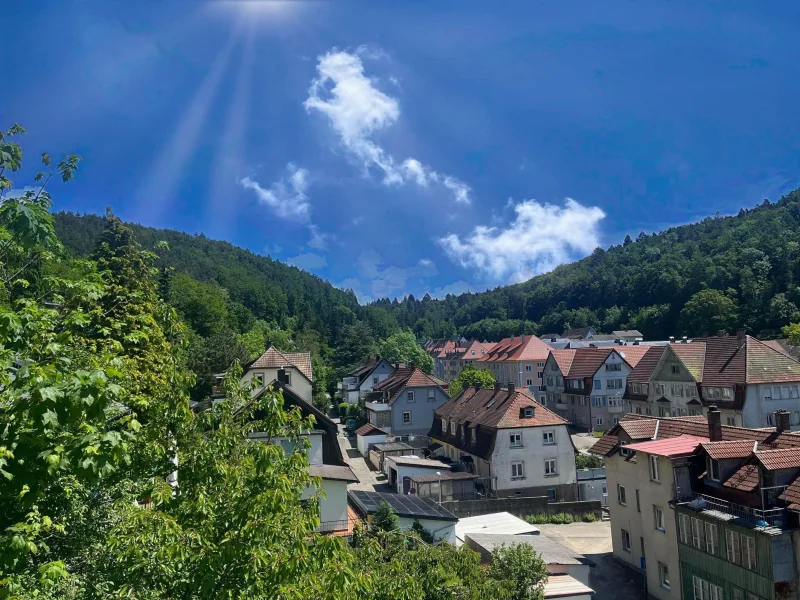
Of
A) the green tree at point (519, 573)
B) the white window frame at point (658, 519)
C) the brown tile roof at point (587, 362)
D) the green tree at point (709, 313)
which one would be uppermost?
the green tree at point (709, 313)

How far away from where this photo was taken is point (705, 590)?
22.5 meters

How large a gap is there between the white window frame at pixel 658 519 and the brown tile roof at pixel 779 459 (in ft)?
21.6

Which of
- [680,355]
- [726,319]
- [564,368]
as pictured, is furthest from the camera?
[726,319]

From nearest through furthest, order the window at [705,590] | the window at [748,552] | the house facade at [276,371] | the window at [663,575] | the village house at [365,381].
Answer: the window at [748,552] → the window at [705,590] → the window at [663,575] → the house facade at [276,371] → the village house at [365,381]

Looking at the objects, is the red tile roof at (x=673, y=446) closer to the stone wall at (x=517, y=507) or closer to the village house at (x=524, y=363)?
the stone wall at (x=517, y=507)

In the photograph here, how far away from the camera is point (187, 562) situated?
7.38 metres

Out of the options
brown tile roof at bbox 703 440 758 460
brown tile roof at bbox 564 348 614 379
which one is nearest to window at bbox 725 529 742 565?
brown tile roof at bbox 703 440 758 460

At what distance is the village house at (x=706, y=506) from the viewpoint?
63.9 ft

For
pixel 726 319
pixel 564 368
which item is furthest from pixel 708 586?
pixel 726 319

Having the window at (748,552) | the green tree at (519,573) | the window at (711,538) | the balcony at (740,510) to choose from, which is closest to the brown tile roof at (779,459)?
the balcony at (740,510)

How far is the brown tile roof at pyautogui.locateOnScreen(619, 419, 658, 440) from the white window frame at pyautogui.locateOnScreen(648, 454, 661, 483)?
9.57 ft

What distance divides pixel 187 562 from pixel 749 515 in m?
20.3

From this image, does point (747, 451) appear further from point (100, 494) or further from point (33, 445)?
point (33, 445)

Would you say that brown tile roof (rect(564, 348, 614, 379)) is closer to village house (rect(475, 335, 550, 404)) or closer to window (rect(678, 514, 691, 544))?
village house (rect(475, 335, 550, 404))
